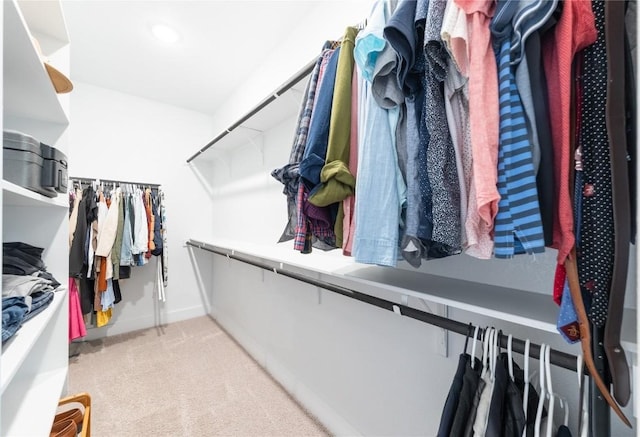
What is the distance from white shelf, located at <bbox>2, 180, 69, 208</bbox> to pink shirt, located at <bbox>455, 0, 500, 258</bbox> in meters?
0.99

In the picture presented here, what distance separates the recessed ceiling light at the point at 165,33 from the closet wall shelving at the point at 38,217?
0.88 m

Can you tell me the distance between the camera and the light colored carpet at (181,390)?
4.83 feet

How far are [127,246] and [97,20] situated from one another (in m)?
1.72

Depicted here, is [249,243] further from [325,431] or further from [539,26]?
[539,26]

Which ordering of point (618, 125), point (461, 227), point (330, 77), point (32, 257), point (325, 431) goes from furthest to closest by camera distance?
point (325, 431) → point (32, 257) → point (330, 77) → point (461, 227) → point (618, 125)

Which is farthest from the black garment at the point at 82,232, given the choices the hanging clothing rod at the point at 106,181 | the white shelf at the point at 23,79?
the white shelf at the point at 23,79

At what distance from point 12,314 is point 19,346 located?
3.9 inches

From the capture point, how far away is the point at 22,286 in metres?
0.77

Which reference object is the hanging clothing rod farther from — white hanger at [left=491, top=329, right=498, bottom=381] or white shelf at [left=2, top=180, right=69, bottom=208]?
white hanger at [left=491, top=329, right=498, bottom=381]

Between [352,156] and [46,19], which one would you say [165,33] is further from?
[352,156]

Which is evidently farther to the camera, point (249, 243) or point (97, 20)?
point (249, 243)

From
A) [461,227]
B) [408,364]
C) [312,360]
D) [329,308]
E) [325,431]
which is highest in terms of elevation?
[461,227]

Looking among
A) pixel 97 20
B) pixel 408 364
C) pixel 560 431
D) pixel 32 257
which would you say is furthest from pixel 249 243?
pixel 560 431

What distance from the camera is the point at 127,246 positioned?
7.55 ft
